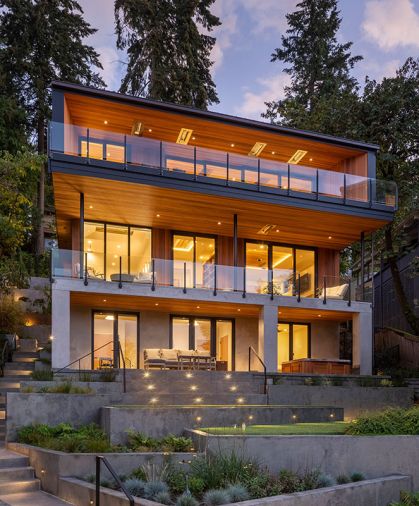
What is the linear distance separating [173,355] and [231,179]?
626 cm

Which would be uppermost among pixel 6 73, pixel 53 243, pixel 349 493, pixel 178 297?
pixel 6 73

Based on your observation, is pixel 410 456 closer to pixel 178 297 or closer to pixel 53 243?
pixel 178 297

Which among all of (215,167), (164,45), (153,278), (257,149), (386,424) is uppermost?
(164,45)

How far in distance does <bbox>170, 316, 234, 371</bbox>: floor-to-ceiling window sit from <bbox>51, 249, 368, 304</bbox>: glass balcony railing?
2861 mm

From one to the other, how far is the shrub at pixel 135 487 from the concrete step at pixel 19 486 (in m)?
2.17

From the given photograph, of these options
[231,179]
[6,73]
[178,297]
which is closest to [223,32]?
[6,73]

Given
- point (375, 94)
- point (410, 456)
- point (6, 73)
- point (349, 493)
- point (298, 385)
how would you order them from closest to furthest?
point (349, 493) < point (410, 456) < point (298, 385) < point (375, 94) < point (6, 73)

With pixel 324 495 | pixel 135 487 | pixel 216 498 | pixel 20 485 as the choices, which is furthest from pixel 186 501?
pixel 20 485

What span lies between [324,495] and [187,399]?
6.59 metres

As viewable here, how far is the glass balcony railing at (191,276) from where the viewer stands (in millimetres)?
18641

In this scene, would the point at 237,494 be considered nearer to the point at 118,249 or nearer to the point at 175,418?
the point at 175,418

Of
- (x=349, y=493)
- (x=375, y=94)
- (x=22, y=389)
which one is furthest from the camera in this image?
(x=375, y=94)

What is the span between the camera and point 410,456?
1059 cm

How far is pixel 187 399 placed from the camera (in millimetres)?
14758
